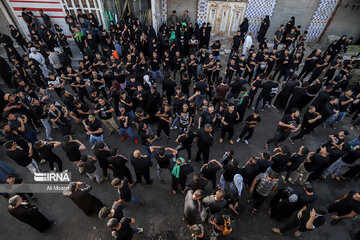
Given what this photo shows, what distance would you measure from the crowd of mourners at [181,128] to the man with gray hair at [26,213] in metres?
0.02

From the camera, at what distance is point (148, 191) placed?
6.28m

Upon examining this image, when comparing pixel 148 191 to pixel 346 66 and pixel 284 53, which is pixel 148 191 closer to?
pixel 284 53

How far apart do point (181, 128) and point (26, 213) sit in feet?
16.1

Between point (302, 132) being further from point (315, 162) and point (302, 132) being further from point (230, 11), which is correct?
point (230, 11)

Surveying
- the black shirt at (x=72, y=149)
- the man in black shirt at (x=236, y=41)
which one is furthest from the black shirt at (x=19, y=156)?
the man in black shirt at (x=236, y=41)

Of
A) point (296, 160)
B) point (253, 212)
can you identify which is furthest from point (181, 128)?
point (296, 160)

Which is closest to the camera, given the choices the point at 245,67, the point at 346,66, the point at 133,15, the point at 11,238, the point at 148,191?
the point at 11,238

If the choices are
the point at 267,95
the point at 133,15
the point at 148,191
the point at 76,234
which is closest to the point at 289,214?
the point at 148,191

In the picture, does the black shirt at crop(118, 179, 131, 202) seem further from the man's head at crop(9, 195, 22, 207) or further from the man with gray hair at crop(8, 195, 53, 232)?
the man's head at crop(9, 195, 22, 207)

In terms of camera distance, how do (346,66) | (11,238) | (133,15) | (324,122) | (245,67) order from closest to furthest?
(11,238) → (324,122) → (346,66) → (245,67) → (133,15)

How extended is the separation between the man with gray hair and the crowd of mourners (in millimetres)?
24

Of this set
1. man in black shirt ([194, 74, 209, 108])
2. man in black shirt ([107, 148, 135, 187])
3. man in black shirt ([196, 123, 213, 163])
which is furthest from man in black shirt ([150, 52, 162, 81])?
man in black shirt ([107, 148, 135, 187])

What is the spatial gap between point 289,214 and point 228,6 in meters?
13.4

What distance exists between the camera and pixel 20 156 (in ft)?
18.2
